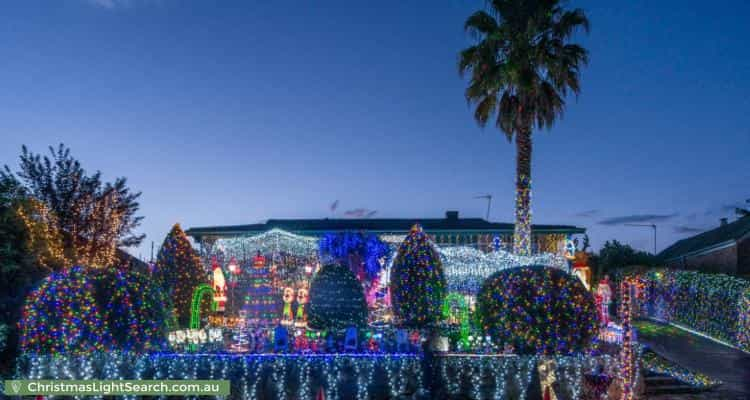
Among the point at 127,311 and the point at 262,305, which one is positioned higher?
the point at 127,311

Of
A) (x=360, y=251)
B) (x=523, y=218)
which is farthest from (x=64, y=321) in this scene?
(x=523, y=218)

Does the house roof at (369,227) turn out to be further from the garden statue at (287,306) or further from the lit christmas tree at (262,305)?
the garden statue at (287,306)

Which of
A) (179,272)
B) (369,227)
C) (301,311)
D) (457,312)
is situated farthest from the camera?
(369,227)

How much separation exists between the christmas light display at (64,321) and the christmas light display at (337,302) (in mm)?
4994

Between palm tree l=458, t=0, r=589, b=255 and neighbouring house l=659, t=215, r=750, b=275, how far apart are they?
11.0 m

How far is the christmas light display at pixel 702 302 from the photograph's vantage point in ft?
53.4

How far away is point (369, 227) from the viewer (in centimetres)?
2798

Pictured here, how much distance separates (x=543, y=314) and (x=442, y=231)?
15130 millimetres

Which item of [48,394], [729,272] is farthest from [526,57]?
[48,394]

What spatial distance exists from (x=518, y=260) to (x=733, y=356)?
6.18m

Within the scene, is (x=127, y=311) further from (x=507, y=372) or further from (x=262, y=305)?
(x=507, y=372)

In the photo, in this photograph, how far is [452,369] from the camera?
1172cm

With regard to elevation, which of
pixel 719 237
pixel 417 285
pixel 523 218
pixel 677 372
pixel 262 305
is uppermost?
pixel 523 218

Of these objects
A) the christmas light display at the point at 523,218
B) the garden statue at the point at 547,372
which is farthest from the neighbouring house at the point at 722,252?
the garden statue at the point at 547,372
